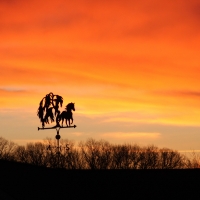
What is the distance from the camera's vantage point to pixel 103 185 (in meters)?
15.5

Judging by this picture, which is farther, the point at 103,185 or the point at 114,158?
the point at 114,158

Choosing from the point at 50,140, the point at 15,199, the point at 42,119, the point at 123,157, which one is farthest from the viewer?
the point at 50,140

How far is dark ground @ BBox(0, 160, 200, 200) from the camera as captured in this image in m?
14.9

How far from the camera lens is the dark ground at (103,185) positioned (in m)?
14.9

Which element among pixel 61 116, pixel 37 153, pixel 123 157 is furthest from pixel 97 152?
pixel 61 116

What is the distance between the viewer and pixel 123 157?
3878 inches

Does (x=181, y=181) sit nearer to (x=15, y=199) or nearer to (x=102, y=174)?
(x=102, y=174)

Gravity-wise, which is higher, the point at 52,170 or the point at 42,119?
the point at 42,119

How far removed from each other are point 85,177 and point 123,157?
272 feet

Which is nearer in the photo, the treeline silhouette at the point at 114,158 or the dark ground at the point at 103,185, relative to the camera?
the dark ground at the point at 103,185

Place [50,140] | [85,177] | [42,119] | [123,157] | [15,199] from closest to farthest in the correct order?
[15,199] < [85,177] < [42,119] < [123,157] < [50,140]

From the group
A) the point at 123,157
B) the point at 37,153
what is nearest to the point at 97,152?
the point at 123,157

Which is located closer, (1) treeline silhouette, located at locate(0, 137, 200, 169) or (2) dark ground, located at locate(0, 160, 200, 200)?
(2) dark ground, located at locate(0, 160, 200, 200)

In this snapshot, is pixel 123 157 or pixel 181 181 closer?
pixel 181 181
